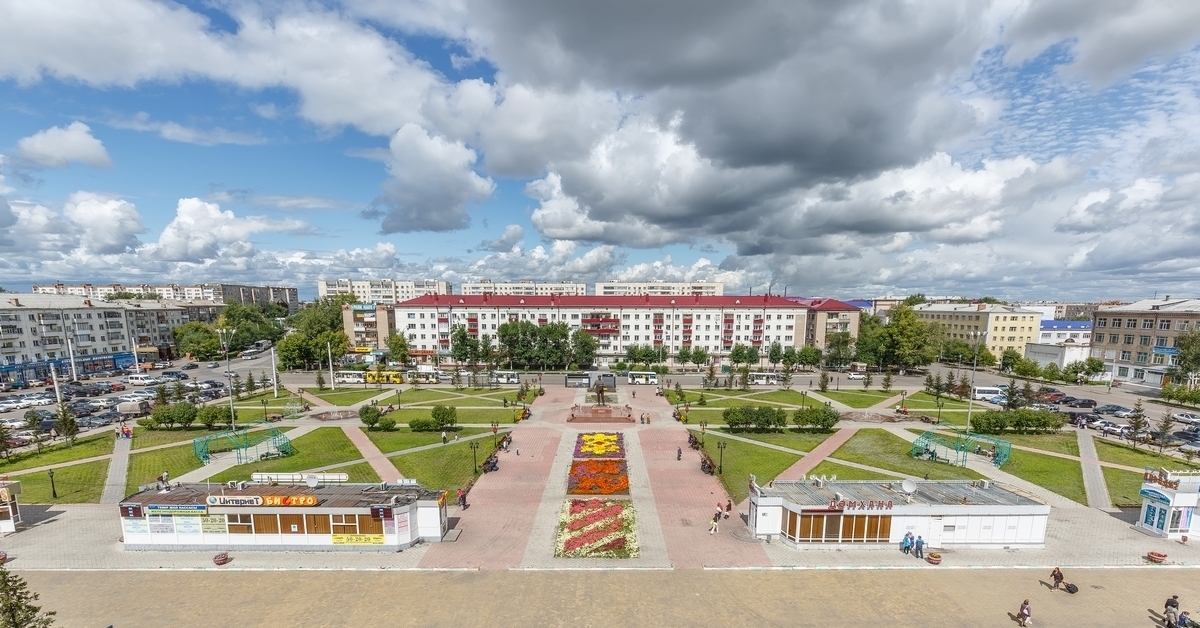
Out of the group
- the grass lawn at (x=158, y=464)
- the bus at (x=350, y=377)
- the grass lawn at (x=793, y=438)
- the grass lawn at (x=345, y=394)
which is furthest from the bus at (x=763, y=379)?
the grass lawn at (x=158, y=464)

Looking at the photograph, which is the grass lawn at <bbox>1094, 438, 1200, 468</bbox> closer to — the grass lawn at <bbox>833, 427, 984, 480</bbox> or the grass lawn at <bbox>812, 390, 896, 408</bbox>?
the grass lawn at <bbox>833, 427, 984, 480</bbox>

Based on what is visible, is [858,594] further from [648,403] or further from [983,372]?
[983,372]

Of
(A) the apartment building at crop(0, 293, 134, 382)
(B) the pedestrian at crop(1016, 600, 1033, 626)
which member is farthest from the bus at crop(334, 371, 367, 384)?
(B) the pedestrian at crop(1016, 600, 1033, 626)

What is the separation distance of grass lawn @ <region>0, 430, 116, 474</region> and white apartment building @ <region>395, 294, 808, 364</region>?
53.0 metres

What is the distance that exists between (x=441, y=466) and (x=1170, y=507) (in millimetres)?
45691

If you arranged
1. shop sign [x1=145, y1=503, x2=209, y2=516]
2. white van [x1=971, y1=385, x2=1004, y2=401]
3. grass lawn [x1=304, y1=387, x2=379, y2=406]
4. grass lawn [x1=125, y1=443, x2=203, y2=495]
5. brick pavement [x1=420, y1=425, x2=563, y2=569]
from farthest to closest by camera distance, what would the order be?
white van [x1=971, y1=385, x2=1004, y2=401]
grass lawn [x1=304, y1=387, x2=379, y2=406]
grass lawn [x1=125, y1=443, x2=203, y2=495]
shop sign [x1=145, y1=503, x2=209, y2=516]
brick pavement [x1=420, y1=425, x2=563, y2=569]

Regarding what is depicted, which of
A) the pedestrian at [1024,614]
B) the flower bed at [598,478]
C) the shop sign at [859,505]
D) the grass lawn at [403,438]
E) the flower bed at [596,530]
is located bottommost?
the grass lawn at [403,438]

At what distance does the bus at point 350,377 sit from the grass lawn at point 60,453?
29.6m

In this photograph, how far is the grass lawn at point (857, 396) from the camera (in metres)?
60.7

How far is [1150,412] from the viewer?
187 feet

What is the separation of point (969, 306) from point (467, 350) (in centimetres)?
11397

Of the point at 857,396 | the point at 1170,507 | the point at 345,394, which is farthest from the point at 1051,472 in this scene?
the point at 345,394

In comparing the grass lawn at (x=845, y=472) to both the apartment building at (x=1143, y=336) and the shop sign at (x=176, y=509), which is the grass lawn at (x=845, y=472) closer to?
the shop sign at (x=176, y=509)

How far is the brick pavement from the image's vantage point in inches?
921
